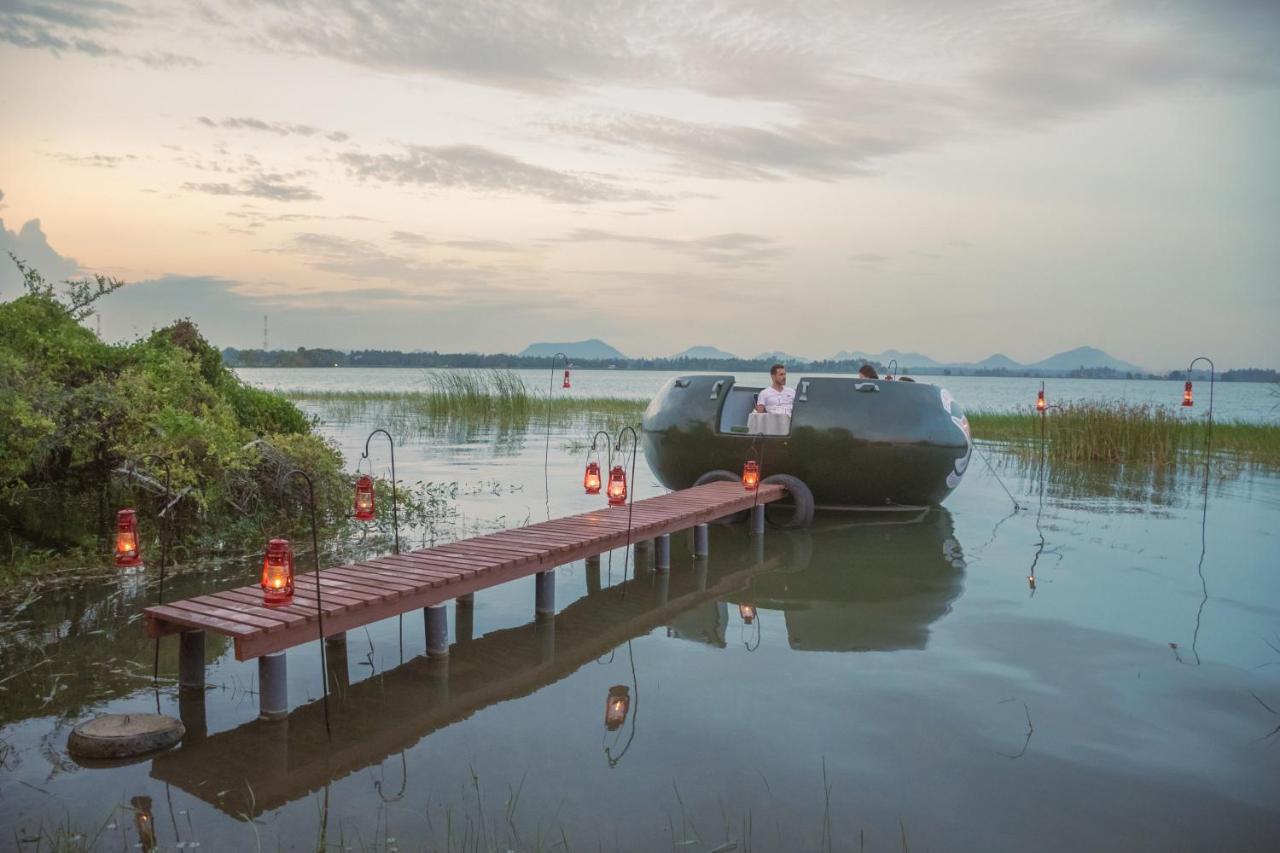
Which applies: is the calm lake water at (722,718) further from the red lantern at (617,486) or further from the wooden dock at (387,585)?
the red lantern at (617,486)

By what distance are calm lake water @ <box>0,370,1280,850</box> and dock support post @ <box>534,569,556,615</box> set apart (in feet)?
0.45

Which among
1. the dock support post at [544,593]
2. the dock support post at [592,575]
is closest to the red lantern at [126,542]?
the dock support post at [544,593]

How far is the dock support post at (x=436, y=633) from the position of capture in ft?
19.8

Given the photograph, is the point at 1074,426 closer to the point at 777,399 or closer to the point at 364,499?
the point at 777,399

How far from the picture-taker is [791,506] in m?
10.9

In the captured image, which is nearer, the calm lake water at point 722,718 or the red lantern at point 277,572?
the calm lake water at point 722,718

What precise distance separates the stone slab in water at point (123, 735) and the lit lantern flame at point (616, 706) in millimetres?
2045

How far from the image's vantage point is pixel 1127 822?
13.3ft

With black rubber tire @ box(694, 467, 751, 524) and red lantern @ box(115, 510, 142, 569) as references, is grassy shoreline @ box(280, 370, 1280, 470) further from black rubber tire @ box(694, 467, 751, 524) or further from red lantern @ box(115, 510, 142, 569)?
red lantern @ box(115, 510, 142, 569)

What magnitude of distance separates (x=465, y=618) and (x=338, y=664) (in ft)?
3.78

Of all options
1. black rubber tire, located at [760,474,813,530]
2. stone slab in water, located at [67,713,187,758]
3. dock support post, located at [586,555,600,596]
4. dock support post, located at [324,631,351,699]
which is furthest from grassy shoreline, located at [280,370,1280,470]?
stone slab in water, located at [67,713,187,758]

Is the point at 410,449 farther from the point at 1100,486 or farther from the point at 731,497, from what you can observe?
the point at 1100,486

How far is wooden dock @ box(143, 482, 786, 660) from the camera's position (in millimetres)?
4926

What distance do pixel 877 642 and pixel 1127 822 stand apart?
100 inches
